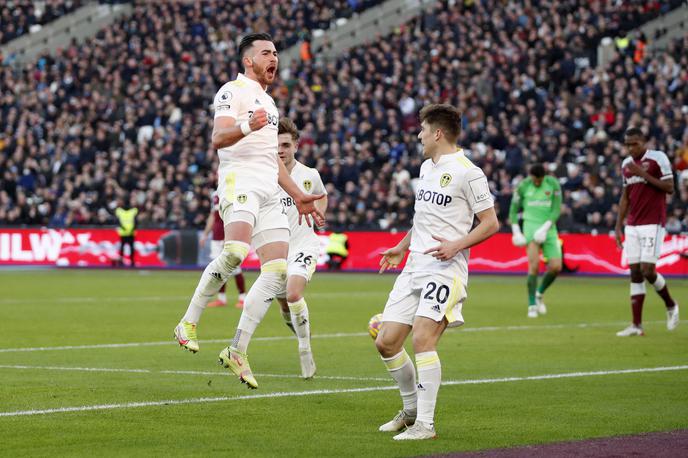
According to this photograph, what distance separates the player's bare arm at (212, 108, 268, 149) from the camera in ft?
30.6

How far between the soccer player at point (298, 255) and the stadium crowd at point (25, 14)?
135ft

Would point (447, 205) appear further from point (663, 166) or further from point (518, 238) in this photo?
point (518, 238)

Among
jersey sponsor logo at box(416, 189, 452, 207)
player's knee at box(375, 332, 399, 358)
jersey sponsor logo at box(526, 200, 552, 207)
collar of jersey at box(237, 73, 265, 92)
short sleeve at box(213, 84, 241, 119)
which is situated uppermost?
collar of jersey at box(237, 73, 265, 92)

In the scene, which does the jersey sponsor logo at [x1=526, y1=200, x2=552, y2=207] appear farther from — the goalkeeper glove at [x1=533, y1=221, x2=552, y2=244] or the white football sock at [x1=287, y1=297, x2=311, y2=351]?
the white football sock at [x1=287, y1=297, x2=311, y2=351]

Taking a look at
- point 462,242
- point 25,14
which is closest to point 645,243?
point 462,242

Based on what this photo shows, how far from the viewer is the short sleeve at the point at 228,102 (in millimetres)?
9742

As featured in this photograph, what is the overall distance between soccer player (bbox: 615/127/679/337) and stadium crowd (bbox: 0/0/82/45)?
38.9 m

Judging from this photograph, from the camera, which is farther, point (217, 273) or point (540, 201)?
point (540, 201)

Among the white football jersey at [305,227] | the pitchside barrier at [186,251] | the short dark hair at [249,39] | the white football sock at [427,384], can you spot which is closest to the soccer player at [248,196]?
the short dark hair at [249,39]

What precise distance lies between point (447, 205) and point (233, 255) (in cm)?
194

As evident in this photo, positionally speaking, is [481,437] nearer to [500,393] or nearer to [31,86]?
[500,393]

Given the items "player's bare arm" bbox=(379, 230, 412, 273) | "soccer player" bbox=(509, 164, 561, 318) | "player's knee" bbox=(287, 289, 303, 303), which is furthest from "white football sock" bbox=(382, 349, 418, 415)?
"soccer player" bbox=(509, 164, 561, 318)

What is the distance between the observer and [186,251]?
36.8 metres

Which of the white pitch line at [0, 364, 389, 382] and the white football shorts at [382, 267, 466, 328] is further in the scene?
the white pitch line at [0, 364, 389, 382]
